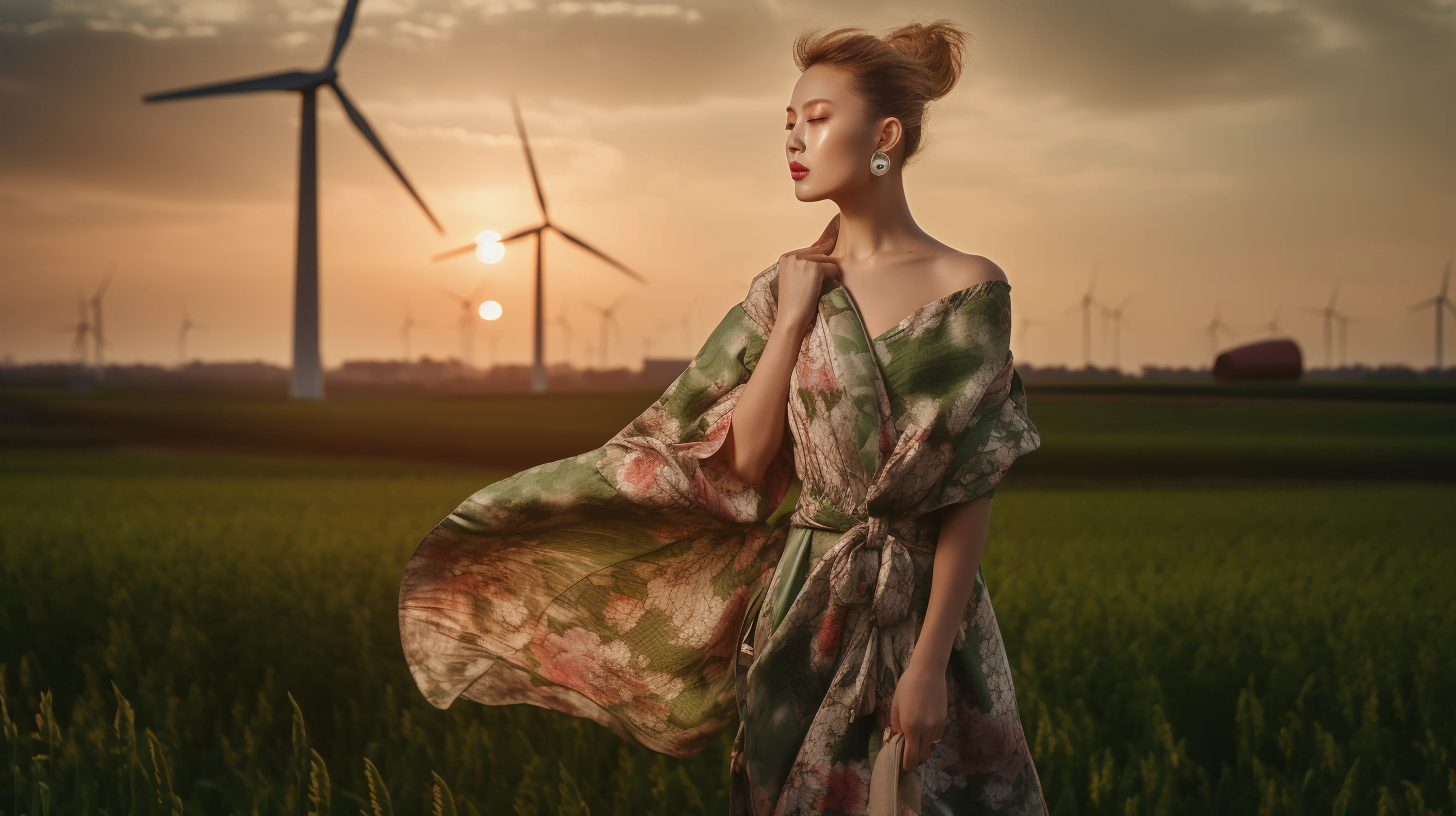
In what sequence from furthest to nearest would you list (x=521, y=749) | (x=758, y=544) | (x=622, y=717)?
(x=521, y=749)
(x=622, y=717)
(x=758, y=544)

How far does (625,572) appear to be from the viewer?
3.09m

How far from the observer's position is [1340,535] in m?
11.0

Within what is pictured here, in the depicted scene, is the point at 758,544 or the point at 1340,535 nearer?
the point at 758,544

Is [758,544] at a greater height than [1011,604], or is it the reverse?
[758,544]

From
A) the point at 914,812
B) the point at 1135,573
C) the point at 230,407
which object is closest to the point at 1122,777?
the point at 914,812

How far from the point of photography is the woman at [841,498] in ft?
7.95

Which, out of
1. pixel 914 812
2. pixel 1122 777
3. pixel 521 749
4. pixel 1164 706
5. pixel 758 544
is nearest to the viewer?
pixel 914 812

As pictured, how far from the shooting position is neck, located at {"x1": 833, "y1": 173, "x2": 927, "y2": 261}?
264cm

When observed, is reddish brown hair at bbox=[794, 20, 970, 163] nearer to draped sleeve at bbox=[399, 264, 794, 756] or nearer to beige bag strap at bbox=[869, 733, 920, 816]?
draped sleeve at bbox=[399, 264, 794, 756]

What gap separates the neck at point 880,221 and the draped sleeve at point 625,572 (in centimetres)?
27

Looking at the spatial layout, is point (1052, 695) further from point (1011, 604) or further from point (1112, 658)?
point (1011, 604)

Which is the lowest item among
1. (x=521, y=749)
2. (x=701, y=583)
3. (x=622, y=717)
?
(x=521, y=749)

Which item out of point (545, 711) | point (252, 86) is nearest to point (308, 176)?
point (252, 86)

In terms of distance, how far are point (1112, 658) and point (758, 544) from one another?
3.39 metres
